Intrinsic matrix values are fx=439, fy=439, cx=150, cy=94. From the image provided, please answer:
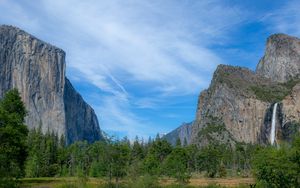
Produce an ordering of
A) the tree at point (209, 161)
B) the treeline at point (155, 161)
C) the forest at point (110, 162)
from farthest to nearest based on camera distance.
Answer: the tree at point (209, 161), the treeline at point (155, 161), the forest at point (110, 162)

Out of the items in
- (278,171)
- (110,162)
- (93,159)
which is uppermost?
(93,159)

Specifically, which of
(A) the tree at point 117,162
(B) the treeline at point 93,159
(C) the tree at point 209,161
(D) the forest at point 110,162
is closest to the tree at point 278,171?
(D) the forest at point 110,162

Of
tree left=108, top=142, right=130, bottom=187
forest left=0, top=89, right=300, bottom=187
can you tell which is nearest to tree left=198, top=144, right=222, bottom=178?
forest left=0, top=89, right=300, bottom=187

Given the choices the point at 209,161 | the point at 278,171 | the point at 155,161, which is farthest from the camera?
the point at 209,161

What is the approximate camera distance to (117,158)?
63.5 meters

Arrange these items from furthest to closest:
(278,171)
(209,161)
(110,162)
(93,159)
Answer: (209,161), (93,159), (110,162), (278,171)

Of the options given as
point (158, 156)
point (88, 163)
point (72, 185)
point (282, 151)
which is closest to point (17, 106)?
point (72, 185)

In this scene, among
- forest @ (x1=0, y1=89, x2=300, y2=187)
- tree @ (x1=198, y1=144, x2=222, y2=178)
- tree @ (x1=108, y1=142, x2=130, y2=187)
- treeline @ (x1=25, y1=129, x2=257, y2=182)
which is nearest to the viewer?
forest @ (x1=0, y1=89, x2=300, y2=187)

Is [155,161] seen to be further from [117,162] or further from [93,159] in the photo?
[117,162]

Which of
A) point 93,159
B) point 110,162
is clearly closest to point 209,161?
point 93,159

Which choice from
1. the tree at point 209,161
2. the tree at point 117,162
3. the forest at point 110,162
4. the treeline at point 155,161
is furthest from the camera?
the tree at point 209,161

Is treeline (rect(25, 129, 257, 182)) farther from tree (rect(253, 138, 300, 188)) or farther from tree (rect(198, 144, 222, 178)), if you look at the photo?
tree (rect(253, 138, 300, 188))

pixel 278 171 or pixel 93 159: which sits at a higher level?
pixel 93 159

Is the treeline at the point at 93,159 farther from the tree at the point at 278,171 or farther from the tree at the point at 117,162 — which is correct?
the tree at the point at 278,171
